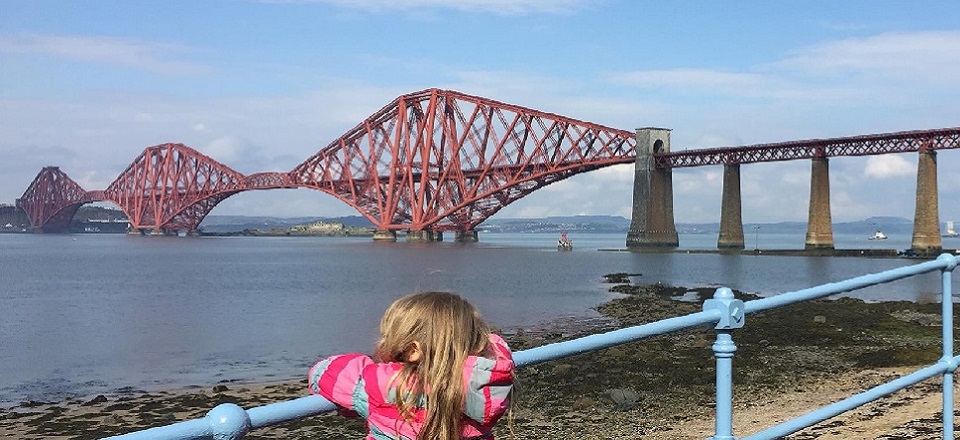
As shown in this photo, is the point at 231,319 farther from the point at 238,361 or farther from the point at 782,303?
the point at 782,303

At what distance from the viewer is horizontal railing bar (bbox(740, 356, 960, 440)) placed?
336 cm

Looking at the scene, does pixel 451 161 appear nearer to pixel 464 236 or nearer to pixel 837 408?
pixel 464 236

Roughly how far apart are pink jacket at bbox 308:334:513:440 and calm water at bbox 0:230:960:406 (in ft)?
3.48

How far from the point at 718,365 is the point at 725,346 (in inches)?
2.5

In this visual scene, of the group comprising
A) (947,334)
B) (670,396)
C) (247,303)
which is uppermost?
(947,334)

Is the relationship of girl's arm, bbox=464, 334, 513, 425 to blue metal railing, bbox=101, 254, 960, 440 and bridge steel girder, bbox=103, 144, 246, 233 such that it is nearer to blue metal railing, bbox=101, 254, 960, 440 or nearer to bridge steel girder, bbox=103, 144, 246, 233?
blue metal railing, bbox=101, 254, 960, 440

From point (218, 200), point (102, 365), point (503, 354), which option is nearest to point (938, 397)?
point (503, 354)

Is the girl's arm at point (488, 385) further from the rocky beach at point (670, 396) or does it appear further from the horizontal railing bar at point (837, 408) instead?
the rocky beach at point (670, 396)

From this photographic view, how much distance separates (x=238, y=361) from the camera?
74.2ft

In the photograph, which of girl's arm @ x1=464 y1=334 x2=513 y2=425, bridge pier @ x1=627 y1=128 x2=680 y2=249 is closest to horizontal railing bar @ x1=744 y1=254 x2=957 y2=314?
girl's arm @ x1=464 y1=334 x2=513 y2=425

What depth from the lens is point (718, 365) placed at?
303 cm

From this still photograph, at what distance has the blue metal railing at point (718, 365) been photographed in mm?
1973

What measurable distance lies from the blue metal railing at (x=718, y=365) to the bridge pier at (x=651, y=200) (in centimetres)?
9113

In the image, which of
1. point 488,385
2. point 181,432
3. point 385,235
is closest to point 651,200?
point 385,235
